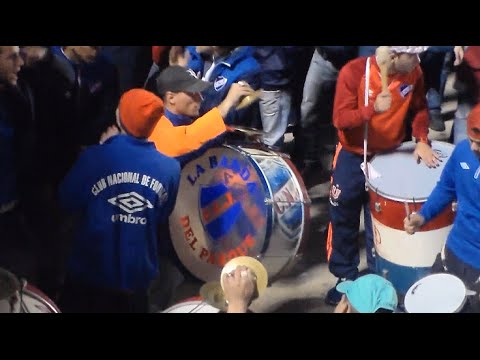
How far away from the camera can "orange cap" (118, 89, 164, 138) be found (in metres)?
3.77

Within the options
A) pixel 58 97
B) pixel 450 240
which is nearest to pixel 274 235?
pixel 450 240

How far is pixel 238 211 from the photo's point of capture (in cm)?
386

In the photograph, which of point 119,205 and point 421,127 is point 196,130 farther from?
point 421,127

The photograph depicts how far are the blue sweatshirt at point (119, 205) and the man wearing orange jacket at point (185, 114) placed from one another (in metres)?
0.06

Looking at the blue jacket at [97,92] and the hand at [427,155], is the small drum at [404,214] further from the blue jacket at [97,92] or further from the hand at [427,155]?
the blue jacket at [97,92]

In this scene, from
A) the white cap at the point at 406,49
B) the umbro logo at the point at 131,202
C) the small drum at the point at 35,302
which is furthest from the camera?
the small drum at the point at 35,302

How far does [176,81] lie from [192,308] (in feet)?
2.91

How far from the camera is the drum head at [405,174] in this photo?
378 centimetres

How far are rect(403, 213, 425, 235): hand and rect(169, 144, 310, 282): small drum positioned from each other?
376mm

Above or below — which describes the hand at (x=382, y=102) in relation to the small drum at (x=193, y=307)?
above

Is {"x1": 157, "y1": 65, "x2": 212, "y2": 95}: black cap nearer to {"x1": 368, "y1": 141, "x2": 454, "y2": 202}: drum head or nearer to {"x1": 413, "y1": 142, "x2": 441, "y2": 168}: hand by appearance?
{"x1": 368, "y1": 141, "x2": 454, "y2": 202}: drum head

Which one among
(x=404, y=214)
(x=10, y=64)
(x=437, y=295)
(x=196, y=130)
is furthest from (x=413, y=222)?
(x=10, y=64)

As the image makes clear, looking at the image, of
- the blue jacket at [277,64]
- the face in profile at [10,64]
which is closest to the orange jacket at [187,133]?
the blue jacket at [277,64]

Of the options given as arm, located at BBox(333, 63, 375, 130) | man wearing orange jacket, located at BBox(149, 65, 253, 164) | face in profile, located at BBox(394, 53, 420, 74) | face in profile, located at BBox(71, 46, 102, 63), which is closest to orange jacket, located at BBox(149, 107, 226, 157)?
man wearing orange jacket, located at BBox(149, 65, 253, 164)
